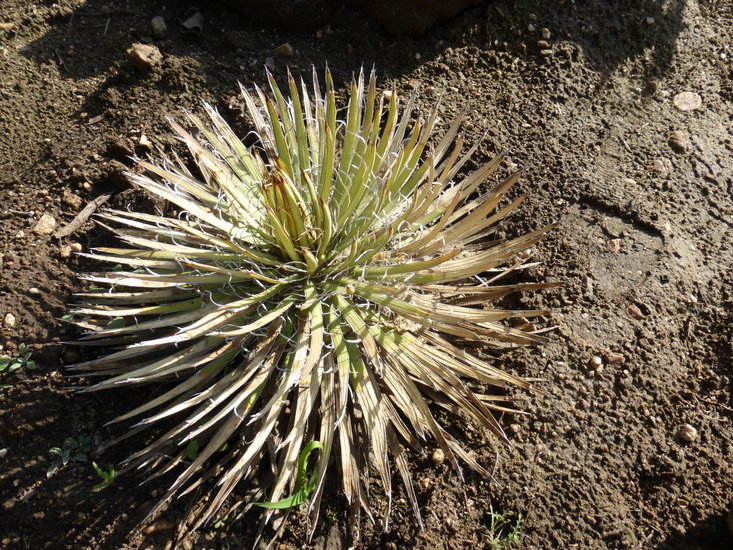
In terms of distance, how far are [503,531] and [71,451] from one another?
1472 mm

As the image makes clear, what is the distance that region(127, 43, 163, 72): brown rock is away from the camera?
98.4 inches

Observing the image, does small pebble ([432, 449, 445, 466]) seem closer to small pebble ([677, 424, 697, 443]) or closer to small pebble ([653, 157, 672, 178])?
small pebble ([677, 424, 697, 443])

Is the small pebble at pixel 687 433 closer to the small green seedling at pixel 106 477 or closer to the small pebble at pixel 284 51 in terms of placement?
the small green seedling at pixel 106 477

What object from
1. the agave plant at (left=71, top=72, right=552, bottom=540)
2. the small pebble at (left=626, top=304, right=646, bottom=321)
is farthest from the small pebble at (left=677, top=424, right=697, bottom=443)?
the agave plant at (left=71, top=72, right=552, bottom=540)

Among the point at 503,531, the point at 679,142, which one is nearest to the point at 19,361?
the point at 503,531

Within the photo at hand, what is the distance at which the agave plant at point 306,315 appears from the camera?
1.68 metres

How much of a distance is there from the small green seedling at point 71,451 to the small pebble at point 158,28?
1.89 m

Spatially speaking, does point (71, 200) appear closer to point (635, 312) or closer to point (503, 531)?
point (503, 531)

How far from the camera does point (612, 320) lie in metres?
2.16

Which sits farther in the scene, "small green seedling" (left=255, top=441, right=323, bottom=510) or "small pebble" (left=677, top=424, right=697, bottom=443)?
"small pebble" (left=677, top=424, right=697, bottom=443)

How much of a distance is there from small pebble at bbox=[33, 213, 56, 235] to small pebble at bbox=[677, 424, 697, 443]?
8.35ft

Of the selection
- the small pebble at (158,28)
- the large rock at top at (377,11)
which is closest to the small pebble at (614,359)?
the large rock at top at (377,11)

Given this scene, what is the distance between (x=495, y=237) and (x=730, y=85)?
149cm

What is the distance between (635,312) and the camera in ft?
7.13
